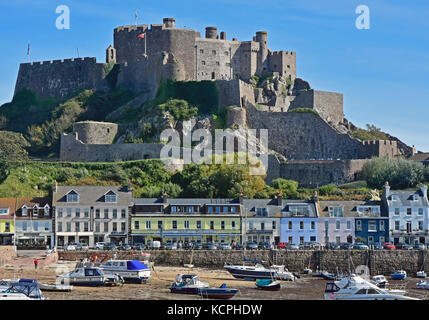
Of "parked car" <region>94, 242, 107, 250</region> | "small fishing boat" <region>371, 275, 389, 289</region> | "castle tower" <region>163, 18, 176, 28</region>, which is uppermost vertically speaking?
"castle tower" <region>163, 18, 176, 28</region>

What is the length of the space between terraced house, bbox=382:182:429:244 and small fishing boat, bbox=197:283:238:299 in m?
22.9

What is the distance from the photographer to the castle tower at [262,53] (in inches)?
3455

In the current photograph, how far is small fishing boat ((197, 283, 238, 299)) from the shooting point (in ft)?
121

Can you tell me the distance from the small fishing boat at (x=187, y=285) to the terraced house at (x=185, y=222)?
15.7m

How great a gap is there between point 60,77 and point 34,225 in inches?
1517

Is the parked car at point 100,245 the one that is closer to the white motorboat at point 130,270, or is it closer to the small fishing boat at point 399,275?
the white motorboat at point 130,270

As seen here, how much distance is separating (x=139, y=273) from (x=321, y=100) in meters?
47.7

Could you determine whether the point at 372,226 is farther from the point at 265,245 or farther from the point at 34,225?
the point at 34,225

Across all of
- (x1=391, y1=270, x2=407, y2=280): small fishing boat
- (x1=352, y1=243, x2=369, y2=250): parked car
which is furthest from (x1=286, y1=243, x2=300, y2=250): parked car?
(x1=391, y1=270, x2=407, y2=280): small fishing boat

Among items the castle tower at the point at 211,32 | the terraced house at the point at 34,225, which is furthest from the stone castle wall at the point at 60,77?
the terraced house at the point at 34,225

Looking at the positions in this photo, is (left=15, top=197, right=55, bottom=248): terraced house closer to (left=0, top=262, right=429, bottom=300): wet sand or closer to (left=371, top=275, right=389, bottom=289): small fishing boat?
(left=0, top=262, right=429, bottom=300): wet sand

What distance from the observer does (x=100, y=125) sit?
74625 millimetres
